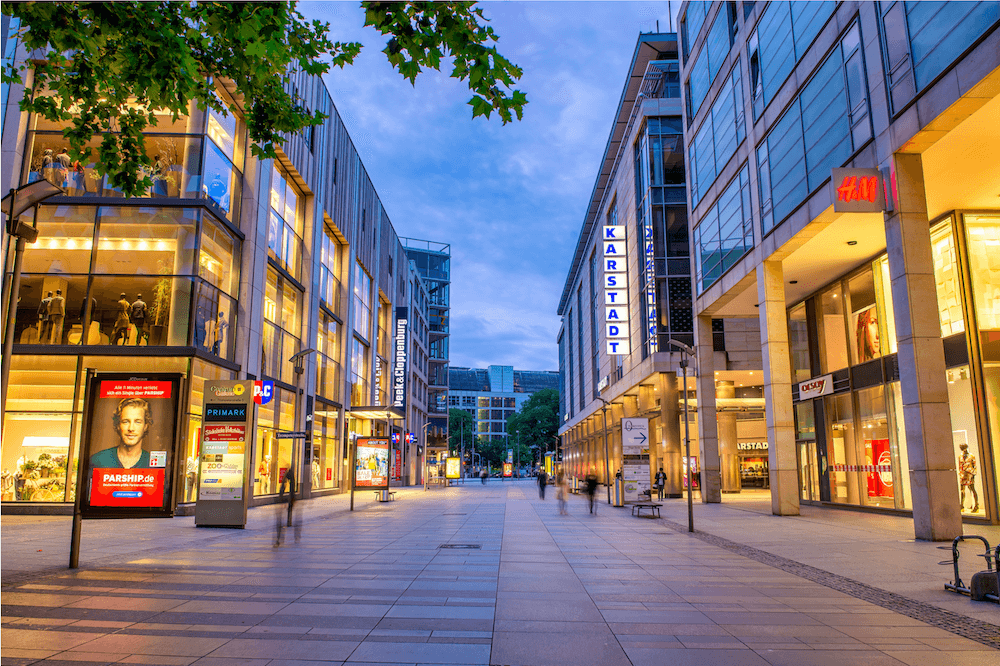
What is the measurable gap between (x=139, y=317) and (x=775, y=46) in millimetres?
24800

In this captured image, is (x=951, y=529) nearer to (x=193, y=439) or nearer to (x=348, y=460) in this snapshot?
(x=193, y=439)

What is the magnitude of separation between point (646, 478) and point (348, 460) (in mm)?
23211

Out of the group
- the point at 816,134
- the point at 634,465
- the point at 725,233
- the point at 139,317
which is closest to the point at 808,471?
the point at 634,465

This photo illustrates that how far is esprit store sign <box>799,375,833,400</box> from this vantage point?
1056 inches

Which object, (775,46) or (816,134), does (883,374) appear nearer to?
(816,134)

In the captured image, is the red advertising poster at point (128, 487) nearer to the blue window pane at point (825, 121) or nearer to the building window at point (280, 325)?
the building window at point (280, 325)

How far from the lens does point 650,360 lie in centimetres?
3856

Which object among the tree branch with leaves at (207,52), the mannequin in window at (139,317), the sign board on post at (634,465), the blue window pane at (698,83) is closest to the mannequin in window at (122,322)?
the mannequin in window at (139,317)

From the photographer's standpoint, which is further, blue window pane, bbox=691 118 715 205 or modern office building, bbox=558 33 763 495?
modern office building, bbox=558 33 763 495

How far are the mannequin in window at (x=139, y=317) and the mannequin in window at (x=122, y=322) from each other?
0.57 ft

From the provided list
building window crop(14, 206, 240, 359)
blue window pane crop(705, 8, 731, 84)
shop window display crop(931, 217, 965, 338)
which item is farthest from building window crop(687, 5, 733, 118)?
building window crop(14, 206, 240, 359)

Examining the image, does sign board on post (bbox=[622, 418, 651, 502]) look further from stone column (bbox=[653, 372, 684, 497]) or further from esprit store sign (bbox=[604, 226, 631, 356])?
esprit store sign (bbox=[604, 226, 631, 356])

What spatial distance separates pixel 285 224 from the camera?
32969 millimetres

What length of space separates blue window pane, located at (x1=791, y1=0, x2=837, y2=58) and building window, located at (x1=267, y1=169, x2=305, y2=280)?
73.6ft
